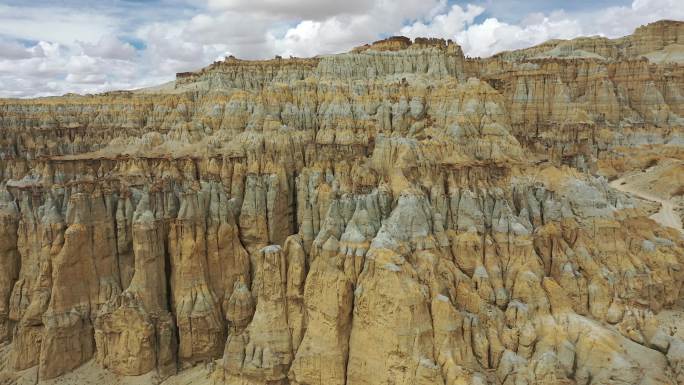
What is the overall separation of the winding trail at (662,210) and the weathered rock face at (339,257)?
930 centimetres

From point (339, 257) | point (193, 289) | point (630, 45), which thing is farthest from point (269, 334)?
point (630, 45)

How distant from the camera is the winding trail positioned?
35.0m

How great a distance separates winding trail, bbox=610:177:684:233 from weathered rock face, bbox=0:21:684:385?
930cm

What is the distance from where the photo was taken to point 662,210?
38.6 m

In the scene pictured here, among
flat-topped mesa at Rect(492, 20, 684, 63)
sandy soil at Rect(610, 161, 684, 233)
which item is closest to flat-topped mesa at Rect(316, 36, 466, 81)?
sandy soil at Rect(610, 161, 684, 233)

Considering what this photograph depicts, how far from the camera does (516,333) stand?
62.8 feet

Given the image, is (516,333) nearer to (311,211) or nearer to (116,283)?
(311,211)

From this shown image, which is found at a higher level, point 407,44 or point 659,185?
point 407,44

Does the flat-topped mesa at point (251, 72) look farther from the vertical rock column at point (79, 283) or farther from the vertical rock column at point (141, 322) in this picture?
the vertical rock column at point (141, 322)

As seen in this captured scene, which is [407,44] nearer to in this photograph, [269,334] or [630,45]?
[269,334]

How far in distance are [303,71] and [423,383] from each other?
3619 cm

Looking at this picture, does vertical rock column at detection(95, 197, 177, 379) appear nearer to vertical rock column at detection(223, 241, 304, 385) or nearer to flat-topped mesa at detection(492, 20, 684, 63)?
vertical rock column at detection(223, 241, 304, 385)

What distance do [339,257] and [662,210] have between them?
3209 centimetres

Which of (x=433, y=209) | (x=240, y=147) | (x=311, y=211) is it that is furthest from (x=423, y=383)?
(x=240, y=147)
